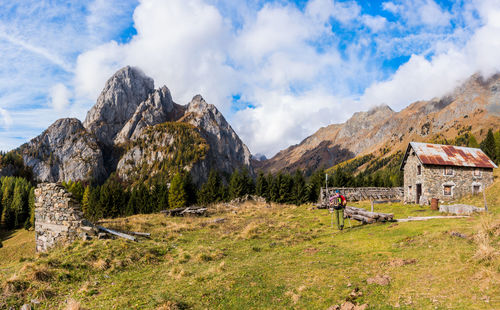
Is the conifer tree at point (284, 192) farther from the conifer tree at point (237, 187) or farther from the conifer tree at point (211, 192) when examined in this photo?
the conifer tree at point (211, 192)

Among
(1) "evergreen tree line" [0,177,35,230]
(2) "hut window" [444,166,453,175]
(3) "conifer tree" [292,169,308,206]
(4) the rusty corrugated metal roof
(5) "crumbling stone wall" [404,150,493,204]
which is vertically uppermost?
(4) the rusty corrugated metal roof

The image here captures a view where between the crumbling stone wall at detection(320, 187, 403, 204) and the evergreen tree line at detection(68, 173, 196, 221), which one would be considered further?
the evergreen tree line at detection(68, 173, 196, 221)

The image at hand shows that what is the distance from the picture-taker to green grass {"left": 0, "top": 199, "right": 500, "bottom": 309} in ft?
→ 24.1

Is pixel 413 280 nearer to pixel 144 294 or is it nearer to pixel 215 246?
pixel 144 294

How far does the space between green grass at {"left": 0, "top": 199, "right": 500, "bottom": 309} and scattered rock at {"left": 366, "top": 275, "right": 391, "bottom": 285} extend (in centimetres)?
16

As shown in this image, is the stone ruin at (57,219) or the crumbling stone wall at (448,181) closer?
the stone ruin at (57,219)

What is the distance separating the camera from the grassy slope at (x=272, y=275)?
7348 mm

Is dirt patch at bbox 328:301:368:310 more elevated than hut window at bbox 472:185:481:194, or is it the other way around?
hut window at bbox 472:185:481:194

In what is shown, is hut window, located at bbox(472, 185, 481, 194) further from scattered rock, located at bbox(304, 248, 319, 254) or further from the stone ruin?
the stone ruin

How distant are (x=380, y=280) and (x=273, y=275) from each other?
158 inches

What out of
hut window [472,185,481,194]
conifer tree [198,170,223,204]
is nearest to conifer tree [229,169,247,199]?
conifer tree [198,170,223,204]

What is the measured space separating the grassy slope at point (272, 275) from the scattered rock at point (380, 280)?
167 mm

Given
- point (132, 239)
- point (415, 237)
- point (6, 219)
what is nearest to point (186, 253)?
point (132, 239)

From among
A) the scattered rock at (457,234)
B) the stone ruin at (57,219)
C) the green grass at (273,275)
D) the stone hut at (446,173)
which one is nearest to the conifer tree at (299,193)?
the stone hut at (446,173)
